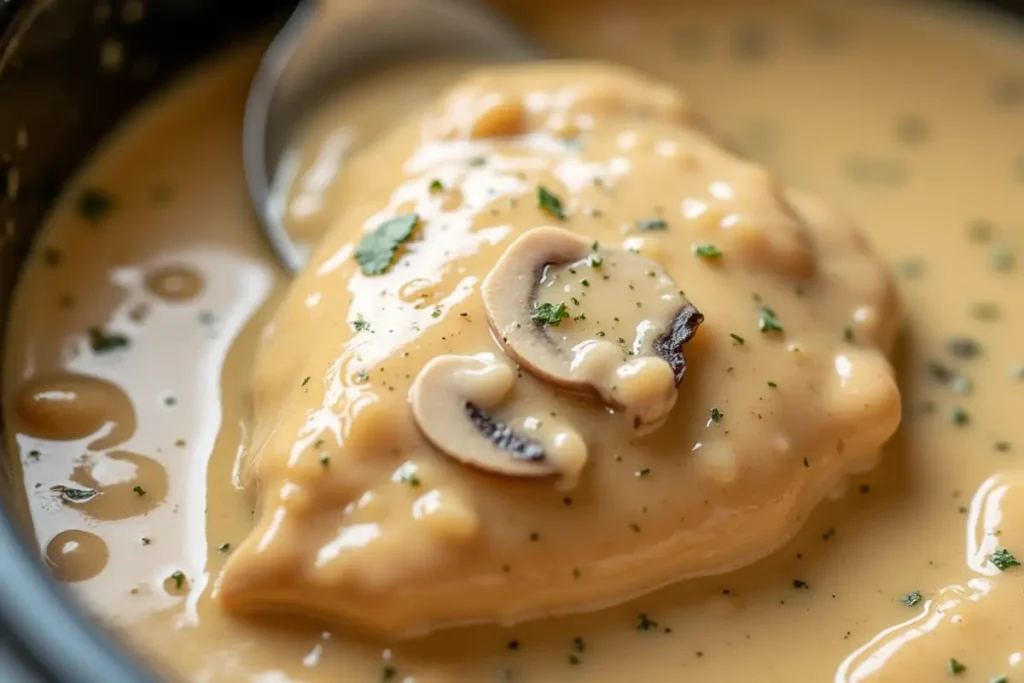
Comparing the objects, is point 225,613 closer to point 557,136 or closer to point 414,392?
point 414,392

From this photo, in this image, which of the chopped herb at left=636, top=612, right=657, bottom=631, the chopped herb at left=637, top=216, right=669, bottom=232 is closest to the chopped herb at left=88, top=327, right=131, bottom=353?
the chopped herb at left=637, top=216, right=669, bottom=232

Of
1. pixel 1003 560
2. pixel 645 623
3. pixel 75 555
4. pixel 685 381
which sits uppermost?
pixel 685 381

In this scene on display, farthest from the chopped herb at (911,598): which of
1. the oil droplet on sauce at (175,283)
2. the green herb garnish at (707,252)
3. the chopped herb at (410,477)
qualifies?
the oil droplet on sauce at (175,283)

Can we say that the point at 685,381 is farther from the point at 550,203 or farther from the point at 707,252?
the point at 550,203

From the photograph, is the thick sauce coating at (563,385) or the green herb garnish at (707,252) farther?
the green herb garnish at (707,252)

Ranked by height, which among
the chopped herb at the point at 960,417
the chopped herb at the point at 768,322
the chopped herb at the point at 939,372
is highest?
the chopped herb at the point at 768,322

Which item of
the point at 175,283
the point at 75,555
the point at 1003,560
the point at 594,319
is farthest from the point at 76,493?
the point at 1003,560

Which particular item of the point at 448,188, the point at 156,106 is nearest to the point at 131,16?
the point at 156,106

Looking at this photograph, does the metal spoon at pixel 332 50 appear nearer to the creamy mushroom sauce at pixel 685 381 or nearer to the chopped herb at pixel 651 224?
the creamy mushroom sauce at pixel 685 381
